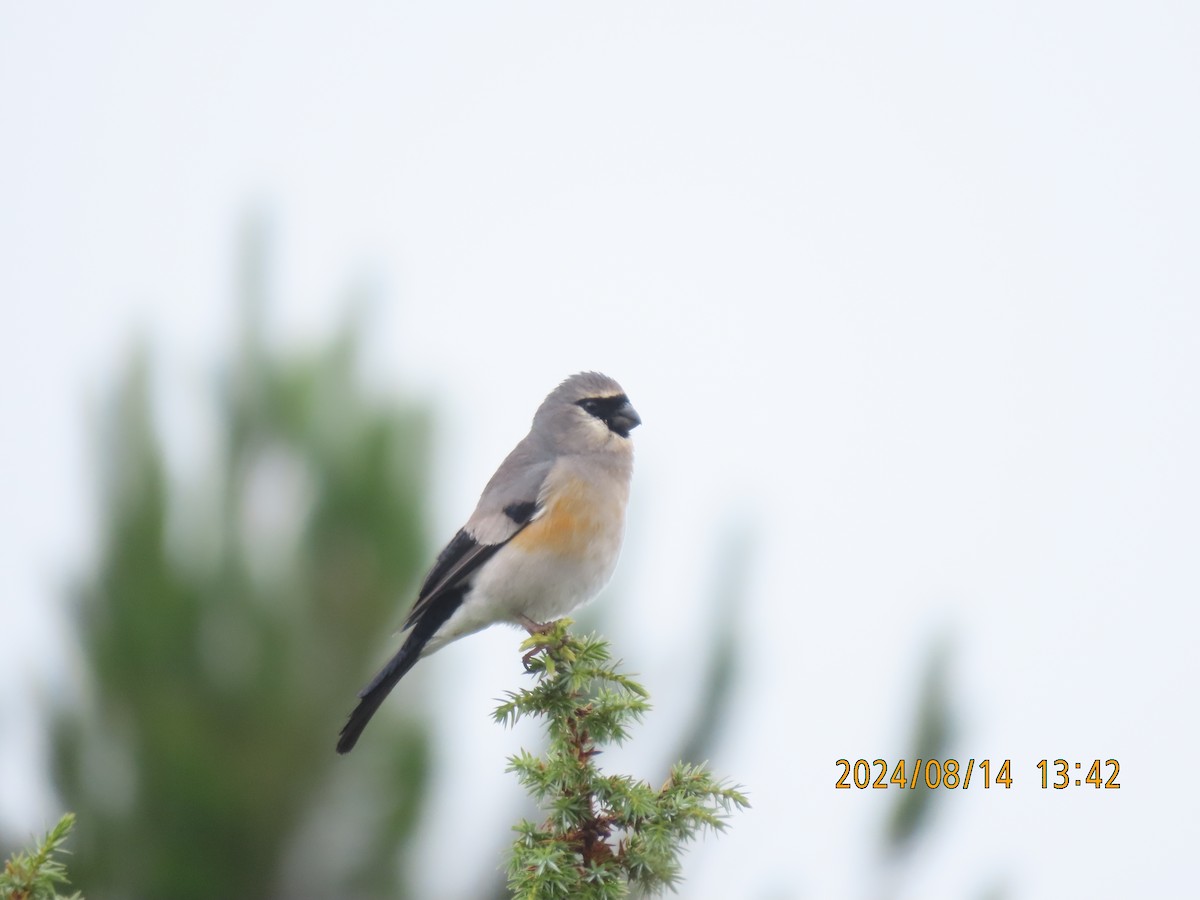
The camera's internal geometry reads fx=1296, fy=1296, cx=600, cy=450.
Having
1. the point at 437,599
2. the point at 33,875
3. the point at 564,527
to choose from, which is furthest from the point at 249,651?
the point at 33,875

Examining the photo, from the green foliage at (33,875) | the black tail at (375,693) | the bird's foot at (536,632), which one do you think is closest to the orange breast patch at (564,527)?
the bird's foot at (536,632)

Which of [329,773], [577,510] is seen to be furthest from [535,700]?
[329,773]

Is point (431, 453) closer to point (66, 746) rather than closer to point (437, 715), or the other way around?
point (437, 715)

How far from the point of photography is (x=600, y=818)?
2.94 m

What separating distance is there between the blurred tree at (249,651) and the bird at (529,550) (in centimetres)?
48

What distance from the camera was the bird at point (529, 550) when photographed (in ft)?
16.1

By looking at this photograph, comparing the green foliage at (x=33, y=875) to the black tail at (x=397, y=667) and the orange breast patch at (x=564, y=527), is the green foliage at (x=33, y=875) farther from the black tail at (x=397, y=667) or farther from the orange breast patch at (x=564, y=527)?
the orange breast patch at (x=564, y=527)

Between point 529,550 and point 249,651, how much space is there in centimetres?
123

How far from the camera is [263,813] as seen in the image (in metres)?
5.09

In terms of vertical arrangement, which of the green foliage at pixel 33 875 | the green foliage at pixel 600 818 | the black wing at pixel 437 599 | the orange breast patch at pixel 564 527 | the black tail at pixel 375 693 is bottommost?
the green foliage at pixel 33 875

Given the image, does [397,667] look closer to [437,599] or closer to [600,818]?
[437,599]

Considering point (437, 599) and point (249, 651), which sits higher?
point (437, 599)

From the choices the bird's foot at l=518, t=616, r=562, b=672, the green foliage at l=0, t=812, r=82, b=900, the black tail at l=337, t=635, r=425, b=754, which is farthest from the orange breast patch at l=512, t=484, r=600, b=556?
the green foliage at l=0, t=812, r=82, b=900

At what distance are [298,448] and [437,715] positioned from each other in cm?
129
